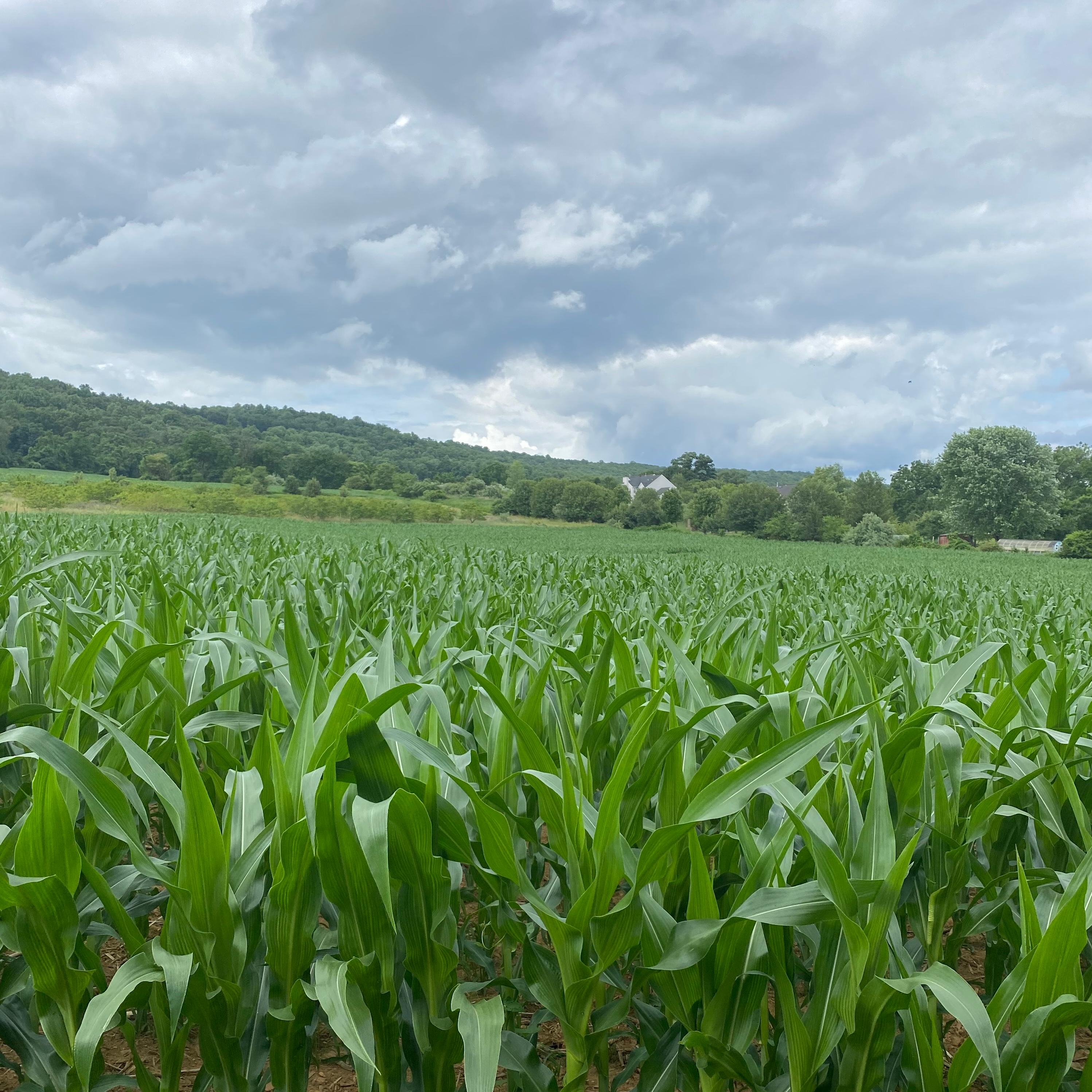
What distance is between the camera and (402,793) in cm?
105

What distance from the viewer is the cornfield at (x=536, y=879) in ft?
3.55

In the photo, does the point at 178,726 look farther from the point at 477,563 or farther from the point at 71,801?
the point at 477,563

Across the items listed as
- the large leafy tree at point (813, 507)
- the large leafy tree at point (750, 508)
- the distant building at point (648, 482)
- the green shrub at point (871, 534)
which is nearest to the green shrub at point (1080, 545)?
the green shrub at point (871, 534)

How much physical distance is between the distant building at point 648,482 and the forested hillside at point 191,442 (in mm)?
14570

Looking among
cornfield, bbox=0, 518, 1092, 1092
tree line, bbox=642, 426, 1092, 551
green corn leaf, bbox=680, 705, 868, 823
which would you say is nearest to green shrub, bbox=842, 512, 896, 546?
tree line, bbox=642, 426, 1092, 551

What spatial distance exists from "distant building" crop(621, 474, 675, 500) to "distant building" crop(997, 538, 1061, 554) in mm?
56933

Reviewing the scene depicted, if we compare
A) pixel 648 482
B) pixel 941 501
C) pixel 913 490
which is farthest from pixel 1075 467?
pixel 648 482

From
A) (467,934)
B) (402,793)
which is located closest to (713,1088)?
(402,793)

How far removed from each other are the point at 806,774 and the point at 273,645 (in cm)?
198

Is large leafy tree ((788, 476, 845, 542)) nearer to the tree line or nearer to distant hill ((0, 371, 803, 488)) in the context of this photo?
the tree line

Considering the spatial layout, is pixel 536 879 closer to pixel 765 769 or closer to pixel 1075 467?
pixel 765 769

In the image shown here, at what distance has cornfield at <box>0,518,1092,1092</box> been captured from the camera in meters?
1.08

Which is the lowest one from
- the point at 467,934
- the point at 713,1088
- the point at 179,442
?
the point at 467,934

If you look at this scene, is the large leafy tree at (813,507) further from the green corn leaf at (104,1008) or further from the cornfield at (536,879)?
the green corn leaf at (104,1008)
